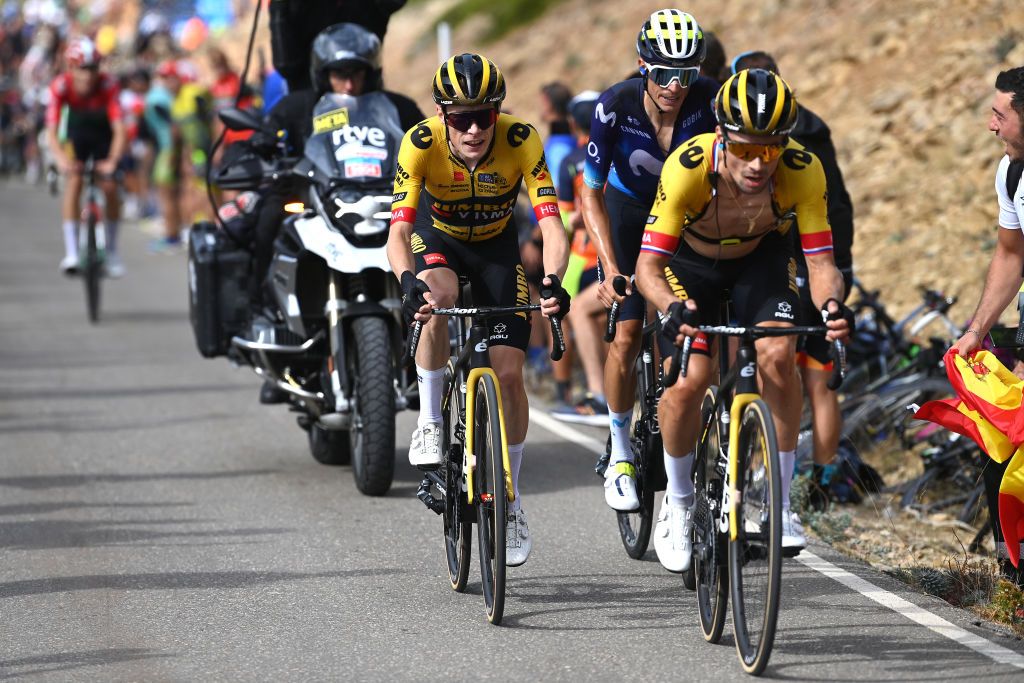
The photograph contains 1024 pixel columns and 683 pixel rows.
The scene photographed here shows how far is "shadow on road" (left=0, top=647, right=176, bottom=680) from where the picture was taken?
20.0ft

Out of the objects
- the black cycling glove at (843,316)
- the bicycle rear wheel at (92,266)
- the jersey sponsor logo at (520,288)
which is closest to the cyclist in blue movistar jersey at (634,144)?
the jersey sponsor logo at (520,288)

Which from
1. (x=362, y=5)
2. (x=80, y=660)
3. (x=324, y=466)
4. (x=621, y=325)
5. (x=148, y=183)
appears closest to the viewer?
(x=80, y=660)

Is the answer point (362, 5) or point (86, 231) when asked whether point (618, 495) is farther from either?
point (86, 231)

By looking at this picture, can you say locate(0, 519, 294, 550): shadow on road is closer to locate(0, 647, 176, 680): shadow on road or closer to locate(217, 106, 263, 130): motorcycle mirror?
locate(0, 647, 176, 680): shadow on road

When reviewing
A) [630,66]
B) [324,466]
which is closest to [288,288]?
[324,466]

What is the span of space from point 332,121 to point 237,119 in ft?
1.79

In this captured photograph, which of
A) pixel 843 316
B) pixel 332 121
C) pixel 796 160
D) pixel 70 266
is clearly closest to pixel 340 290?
pixel 332 121

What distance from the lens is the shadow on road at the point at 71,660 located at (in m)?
6.09

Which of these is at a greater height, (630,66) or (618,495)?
(630,66)

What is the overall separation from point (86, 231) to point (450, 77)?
404 inches

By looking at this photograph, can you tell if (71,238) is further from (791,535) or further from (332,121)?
(791,535)

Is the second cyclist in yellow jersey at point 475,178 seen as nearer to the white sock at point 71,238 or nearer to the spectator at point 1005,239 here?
the spectator at point 1005,239

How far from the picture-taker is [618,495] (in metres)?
7.44

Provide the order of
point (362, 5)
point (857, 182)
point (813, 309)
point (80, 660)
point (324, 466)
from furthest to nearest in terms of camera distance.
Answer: point (857, 182) → point (362, 5) → point (324, 466) → point (813, 309) → point (80, 660)
